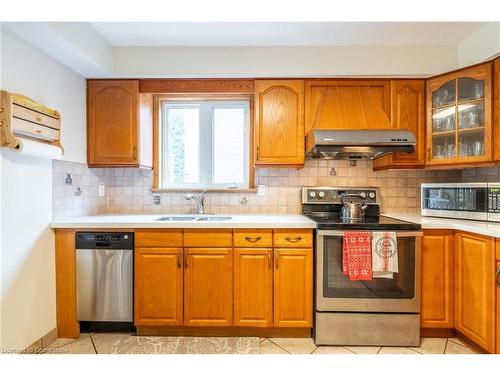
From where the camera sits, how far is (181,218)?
8.13 ft

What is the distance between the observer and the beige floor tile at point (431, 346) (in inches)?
73.4

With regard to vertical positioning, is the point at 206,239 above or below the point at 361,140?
below

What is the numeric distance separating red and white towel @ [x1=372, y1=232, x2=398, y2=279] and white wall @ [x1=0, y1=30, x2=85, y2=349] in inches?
91.0

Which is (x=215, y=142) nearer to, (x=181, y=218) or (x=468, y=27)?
(x=181, y=218)

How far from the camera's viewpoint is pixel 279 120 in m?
2.33

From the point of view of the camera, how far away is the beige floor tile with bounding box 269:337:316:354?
1.88m

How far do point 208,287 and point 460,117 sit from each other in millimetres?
2320

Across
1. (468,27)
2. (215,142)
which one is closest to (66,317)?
(215,142)

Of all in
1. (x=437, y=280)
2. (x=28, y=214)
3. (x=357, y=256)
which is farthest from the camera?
(x=437, y=280)

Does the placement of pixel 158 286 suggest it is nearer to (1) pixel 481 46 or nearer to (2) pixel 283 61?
(2) pixel 283 61

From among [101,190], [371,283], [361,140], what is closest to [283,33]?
[361,140]

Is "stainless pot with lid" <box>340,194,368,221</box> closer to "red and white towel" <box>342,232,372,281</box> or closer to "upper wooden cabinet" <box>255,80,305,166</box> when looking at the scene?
"red and white towel" <box>342,232,372,281</box>

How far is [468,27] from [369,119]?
2.98 feet

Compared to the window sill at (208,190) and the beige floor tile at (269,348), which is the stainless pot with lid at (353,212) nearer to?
the window sill at (208,190)
